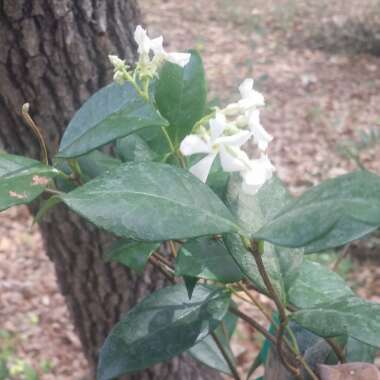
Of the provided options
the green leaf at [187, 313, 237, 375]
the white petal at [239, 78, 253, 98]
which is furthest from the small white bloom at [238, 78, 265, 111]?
the green leaf at [187, 313, 237, 375]

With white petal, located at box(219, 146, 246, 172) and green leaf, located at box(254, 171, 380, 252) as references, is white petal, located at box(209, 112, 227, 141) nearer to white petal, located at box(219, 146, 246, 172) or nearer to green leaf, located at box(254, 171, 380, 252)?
white petal, located at box(219, 146, 246, 172)

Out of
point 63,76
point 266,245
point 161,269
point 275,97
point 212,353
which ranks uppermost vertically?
point 63,76

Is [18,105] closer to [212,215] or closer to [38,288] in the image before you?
[212,215]

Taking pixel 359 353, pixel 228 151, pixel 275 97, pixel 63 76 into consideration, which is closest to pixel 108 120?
pixel 228 151

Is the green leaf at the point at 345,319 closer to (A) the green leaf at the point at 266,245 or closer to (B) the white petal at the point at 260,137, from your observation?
(A) the green leaf at the point at 266,245

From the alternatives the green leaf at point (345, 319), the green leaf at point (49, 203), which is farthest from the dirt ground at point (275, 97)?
the green leaf at point (345, 319)

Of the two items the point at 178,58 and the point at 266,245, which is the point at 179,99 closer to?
the point at 178,58

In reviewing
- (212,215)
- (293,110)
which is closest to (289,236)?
(212,215)
